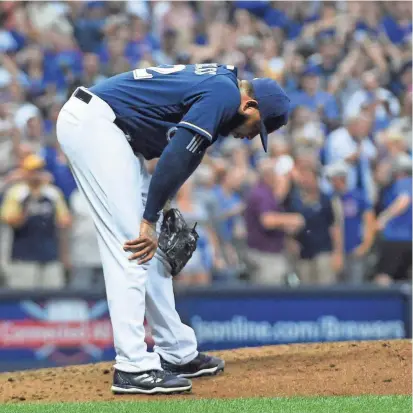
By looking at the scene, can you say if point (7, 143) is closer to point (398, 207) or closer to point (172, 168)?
point (398, 207)

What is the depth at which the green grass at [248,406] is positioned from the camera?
16.6ft

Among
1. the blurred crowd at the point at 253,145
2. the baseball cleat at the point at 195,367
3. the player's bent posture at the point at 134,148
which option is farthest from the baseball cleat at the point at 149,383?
the blurred crowd at the point at 253,145

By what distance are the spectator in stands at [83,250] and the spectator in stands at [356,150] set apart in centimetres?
340

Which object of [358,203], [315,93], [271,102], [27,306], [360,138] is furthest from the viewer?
[315,93]

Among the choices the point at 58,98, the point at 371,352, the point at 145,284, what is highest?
the point at 58,98

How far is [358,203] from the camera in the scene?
469 inches

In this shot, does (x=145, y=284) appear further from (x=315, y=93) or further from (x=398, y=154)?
(x=315, y=93)

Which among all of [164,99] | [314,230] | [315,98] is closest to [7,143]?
[314,230]

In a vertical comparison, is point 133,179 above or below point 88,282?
above

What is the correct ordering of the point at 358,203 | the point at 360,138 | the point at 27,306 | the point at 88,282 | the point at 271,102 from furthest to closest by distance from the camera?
the point at 360,138 < the point at 358,203 < the point at 88,282 < the point at 27,306 < the point at 271,102

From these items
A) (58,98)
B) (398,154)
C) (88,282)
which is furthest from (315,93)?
(88,282)

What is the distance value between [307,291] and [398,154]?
2503 mm

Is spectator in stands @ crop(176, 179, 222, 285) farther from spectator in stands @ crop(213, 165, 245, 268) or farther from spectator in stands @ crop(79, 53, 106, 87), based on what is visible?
spectator in stands @ crop(79, 53, 106, 87)

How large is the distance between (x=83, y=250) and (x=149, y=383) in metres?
5.39
